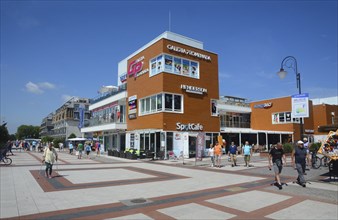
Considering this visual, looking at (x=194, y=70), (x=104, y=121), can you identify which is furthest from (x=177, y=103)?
(x=104, y=121)

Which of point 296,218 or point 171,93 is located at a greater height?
point 171,93

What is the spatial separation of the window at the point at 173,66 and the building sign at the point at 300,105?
1446 cm

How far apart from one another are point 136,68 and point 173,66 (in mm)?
5983

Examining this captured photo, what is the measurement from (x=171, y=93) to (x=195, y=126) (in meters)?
4.50

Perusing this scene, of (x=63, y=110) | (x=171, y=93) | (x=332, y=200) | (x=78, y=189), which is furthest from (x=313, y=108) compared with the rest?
(x=63, y=110)

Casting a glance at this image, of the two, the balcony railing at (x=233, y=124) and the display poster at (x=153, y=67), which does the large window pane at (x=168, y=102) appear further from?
the balcony railing at (x=233, y=124)

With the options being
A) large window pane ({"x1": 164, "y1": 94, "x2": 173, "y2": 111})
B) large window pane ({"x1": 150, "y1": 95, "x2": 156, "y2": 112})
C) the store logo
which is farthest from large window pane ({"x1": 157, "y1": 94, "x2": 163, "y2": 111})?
the store logo

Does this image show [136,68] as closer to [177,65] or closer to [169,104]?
[177,65]

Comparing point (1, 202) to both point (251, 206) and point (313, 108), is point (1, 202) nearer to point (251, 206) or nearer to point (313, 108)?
point (251, 206)

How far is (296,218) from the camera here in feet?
23.4

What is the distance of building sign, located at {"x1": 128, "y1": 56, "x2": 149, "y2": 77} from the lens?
32081 mm

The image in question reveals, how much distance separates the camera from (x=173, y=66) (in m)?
29.0

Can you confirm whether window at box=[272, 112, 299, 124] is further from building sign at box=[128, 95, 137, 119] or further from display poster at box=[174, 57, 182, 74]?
building sign at box=[128, 95, 137, 119]

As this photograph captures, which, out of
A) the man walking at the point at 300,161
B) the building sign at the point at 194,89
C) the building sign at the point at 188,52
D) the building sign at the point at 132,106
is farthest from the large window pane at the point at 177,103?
the man walking at the point at 300,161
